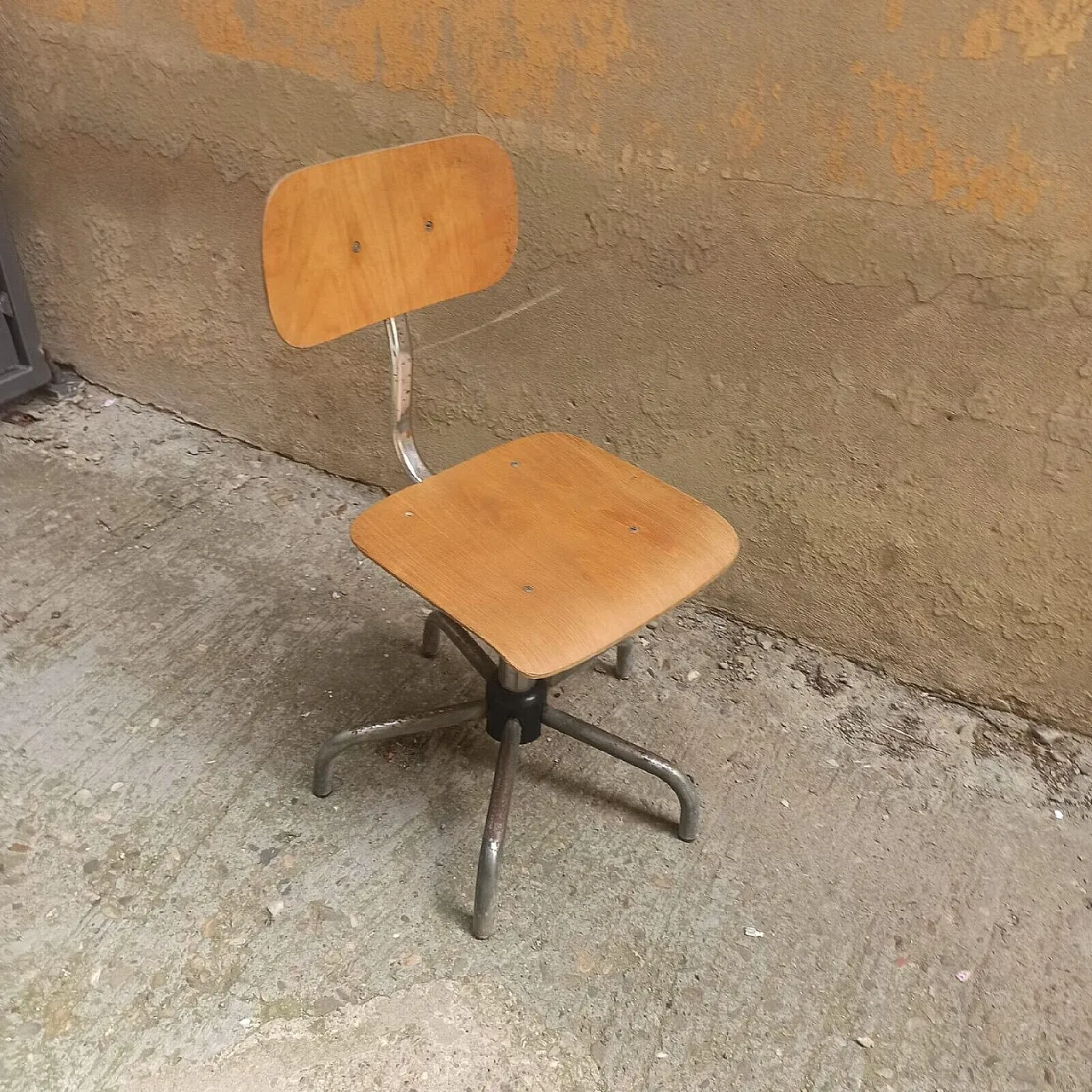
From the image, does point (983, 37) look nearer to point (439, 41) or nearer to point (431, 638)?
point (439, 41)

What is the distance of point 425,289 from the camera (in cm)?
143

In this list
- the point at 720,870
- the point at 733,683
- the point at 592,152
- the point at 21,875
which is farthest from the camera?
the point at 733,683

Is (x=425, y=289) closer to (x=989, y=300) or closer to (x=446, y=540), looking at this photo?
(x=446, y=540)

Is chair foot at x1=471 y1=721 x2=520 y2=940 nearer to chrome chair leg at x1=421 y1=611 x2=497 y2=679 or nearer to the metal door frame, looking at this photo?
chrome chair leg at x1=421 y1=611 x2=497 y2=679

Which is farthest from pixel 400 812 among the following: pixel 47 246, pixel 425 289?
pixel 47 246

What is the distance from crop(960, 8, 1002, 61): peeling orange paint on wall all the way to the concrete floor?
1.10 meters

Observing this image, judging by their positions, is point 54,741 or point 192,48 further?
point 192,48

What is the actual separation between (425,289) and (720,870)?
102 centimetres

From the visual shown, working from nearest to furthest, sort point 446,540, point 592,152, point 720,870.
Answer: point 446,540
point 720,870
point 592,152

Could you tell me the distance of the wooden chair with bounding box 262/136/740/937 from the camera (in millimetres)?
1212

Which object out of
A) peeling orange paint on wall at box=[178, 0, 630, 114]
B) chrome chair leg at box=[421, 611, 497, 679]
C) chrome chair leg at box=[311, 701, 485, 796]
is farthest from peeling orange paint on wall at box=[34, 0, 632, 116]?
chrome chair leg at box=[311, 701, 485, 796]

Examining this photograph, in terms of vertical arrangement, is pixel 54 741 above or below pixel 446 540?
below

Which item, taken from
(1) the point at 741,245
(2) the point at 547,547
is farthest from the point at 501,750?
(1) the point at 741,245

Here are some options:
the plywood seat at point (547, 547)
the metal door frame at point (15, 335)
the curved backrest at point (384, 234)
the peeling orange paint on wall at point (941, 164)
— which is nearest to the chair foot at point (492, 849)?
the plywood seat at point (547, 547)
